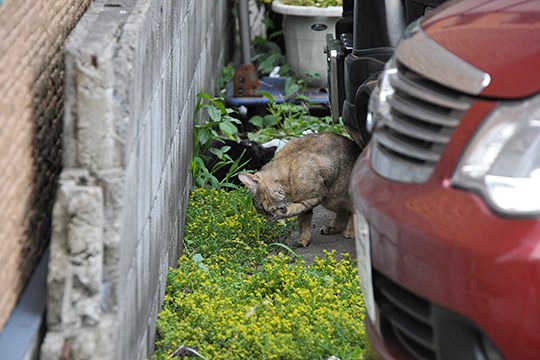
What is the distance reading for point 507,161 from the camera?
2.71 meters

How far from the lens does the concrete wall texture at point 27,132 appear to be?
2955mm

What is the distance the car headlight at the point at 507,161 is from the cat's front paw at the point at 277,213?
3.52 m

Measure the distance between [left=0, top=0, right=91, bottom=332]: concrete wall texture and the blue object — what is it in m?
4.84

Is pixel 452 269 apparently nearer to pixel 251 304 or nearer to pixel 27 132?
pixel 27 132

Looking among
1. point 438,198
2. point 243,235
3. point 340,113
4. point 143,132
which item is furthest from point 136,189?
point 340,113

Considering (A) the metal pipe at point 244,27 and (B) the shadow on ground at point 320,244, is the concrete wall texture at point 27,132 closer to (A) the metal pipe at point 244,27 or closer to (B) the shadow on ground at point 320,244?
(B) the shadow on ground at point 320,244

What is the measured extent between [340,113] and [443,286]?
3741mm

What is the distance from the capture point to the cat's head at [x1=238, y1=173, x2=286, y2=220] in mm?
6312

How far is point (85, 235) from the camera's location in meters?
3.02

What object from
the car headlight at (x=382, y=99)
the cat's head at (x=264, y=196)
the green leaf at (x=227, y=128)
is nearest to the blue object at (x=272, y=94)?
the green leaf at (x=227, y=128)

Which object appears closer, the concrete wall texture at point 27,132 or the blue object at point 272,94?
the concrete wall texture at point 27,132

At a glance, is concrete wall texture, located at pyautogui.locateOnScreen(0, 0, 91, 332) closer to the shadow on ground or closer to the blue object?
the shadow on ground

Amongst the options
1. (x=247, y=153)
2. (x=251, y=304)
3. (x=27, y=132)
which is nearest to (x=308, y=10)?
(x=247, y=153)

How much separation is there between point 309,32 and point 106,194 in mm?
6710
